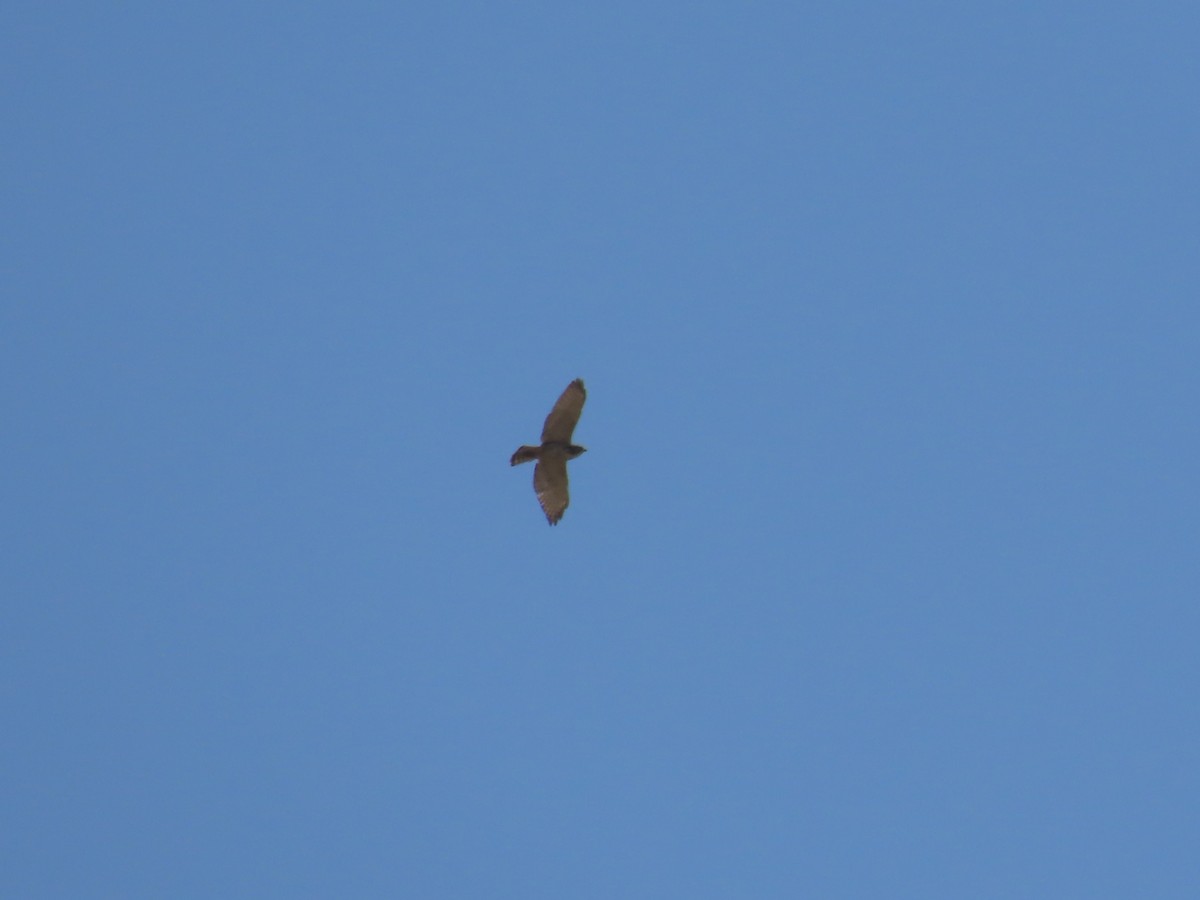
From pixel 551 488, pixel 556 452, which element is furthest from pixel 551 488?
pixel 556 452

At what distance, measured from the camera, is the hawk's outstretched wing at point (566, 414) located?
41.9 m

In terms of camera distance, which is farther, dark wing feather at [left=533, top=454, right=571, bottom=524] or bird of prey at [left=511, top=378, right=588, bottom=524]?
dark wing feather at [left=533, top=454, right=571, bottom=524]

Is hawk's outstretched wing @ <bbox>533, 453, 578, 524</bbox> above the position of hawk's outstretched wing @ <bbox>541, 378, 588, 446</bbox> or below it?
below

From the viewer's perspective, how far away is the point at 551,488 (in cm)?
4262

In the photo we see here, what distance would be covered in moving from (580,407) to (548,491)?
52.4 inches

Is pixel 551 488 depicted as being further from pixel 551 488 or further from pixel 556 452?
pixel 556 452

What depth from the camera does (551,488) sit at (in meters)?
42.6

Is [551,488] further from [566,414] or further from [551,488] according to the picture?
[566,414]

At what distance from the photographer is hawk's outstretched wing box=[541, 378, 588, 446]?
137 feet

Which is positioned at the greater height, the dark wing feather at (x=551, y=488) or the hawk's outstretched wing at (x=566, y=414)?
the hawk's outstretched wing at (x=566, y=414)

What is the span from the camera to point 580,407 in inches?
A: 1657

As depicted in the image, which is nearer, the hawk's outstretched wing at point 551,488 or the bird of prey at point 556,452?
the bird of prey at point 556,452

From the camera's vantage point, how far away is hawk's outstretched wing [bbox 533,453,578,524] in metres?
42.6

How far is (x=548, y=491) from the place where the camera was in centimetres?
4262
